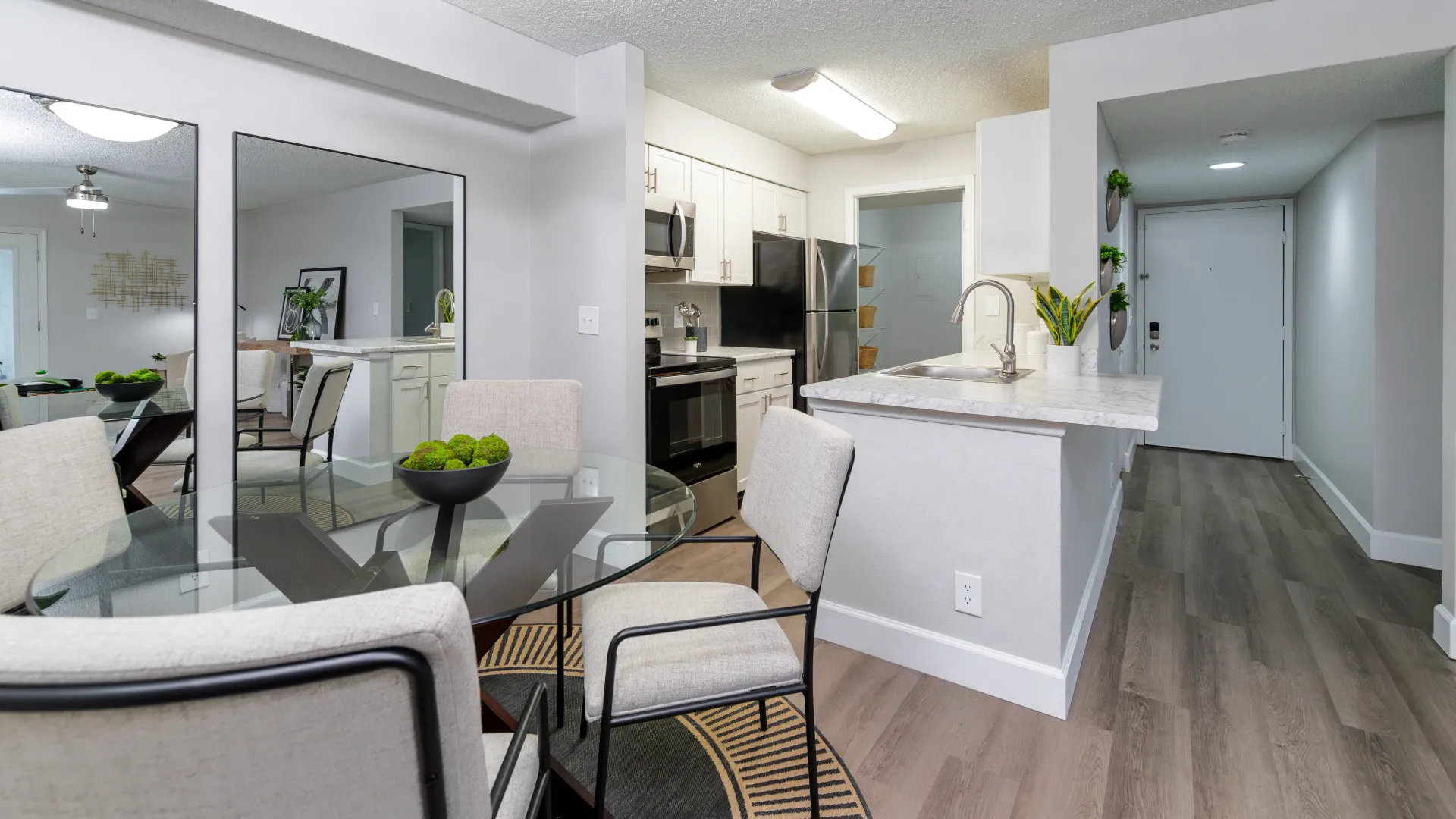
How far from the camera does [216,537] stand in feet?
4.77

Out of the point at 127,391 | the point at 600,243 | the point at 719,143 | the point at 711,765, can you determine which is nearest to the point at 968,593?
the point at 711,765

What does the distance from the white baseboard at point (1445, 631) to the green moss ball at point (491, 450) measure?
9.76 ft

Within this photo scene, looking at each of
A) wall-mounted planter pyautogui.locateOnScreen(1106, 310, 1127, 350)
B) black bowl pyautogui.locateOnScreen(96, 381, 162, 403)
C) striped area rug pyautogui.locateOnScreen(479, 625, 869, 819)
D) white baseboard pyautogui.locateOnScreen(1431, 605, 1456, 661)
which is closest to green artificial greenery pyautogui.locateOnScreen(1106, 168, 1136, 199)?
wall-mounted planter pyautogui.locateOnScreen(1106, 310, 1127, 350)

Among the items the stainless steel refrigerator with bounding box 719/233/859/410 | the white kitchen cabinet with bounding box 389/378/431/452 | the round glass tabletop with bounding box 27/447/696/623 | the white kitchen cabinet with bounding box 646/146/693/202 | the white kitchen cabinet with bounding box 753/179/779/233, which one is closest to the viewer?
the round glass tabletop with bounding box 27/447/696/623

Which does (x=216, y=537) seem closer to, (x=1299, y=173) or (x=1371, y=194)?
(x=1371, y=194)

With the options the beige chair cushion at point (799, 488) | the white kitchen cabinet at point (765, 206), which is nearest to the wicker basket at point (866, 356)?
the white kitchen cabinet at point (765, 206)

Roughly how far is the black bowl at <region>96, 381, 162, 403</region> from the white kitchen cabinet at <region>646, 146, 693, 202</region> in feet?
7.58

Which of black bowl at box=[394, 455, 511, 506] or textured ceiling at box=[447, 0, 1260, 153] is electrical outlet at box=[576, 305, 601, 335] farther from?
black bowl at box=[394, 455, 511, 506]

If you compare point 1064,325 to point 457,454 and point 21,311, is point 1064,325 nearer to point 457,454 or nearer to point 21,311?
point 457,454

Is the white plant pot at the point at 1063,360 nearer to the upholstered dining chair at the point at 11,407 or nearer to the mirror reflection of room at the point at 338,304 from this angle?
the mirror reflection of room at the point at 338,304

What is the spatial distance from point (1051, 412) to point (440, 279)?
8.17 feet

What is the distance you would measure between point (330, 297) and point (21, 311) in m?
0.88

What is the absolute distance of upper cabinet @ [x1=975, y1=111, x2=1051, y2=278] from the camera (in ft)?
10.6

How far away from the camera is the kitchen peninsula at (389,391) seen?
2812mm
